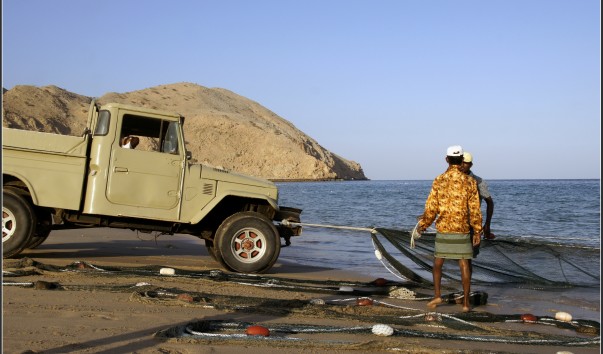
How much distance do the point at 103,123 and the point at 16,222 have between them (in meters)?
1.60

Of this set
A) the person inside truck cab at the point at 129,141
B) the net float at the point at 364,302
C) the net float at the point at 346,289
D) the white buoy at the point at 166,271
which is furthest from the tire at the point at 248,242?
the net float at the point at 364,302

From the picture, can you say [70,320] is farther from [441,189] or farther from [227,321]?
[441,189]

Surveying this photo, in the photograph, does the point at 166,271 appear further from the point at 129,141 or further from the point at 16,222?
the point at 16,222

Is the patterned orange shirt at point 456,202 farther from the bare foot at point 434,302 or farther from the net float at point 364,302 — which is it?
the net float at point 364,302

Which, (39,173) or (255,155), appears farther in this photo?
(255,155)

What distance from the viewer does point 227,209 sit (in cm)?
938

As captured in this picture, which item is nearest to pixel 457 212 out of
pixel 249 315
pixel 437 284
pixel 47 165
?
pixel 437 284

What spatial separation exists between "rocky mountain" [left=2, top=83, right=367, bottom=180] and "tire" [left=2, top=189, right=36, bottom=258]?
6522 centimetres

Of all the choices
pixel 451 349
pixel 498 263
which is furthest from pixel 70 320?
pixel 498 263

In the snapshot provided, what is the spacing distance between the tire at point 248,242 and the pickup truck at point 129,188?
0.01 metres

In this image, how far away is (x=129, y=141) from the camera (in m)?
8.74

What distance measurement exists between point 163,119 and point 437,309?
13.9ft

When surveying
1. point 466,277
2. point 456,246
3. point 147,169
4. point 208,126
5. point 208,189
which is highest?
point 208,126

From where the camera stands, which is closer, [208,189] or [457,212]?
[457,212]
